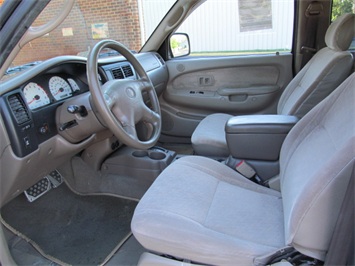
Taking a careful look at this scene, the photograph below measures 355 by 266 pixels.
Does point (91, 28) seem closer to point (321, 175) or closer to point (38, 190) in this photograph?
point (38, 190)

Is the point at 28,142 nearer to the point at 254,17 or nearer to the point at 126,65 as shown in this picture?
the point at 126,65

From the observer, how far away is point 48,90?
1591 millimetres

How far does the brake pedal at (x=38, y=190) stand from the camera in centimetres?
193

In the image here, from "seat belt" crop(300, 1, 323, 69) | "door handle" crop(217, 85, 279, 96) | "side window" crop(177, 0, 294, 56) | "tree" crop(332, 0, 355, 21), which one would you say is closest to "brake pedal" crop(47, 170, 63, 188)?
"door handle" crop(217, 85, 279, 96)

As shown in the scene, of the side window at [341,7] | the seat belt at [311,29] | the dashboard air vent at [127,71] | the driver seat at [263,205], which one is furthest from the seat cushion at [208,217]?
the seat belt at [311,29]

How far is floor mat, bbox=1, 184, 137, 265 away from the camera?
1.70 m

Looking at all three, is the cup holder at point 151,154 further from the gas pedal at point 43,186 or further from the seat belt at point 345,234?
the seat belt at point 345,234

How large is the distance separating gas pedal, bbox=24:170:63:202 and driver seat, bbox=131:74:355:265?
1007mm

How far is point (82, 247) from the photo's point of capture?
173cm

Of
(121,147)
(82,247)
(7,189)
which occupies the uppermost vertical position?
(7,189)

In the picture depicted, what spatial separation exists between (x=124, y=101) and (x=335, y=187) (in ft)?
3.37

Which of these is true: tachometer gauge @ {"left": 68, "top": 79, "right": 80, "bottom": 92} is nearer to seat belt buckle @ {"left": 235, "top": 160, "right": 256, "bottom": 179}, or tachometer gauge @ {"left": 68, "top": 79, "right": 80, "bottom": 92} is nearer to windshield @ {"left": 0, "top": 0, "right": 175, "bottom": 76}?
windshield @ {"left": 0, "top": 0, "right": 175, "bottom": 76}

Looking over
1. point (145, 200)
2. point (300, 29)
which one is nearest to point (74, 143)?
point (145, 200)

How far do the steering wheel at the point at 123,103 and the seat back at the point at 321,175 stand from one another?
0.73 m
